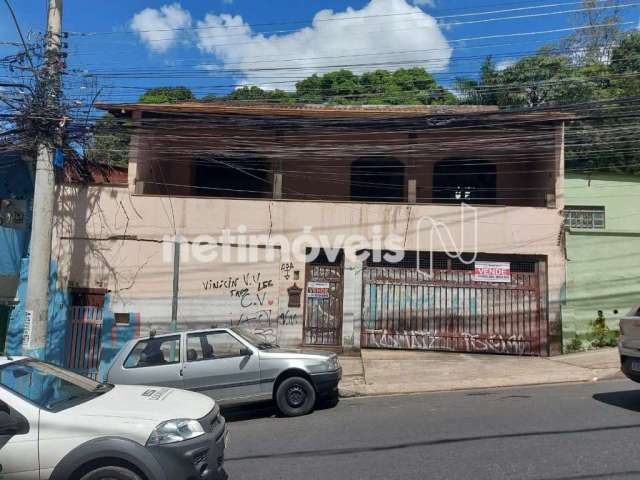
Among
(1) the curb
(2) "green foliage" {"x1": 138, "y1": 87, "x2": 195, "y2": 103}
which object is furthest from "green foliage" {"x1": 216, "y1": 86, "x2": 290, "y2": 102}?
(1) the curb

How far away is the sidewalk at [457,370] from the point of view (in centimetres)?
1027

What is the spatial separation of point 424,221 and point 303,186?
4013 mm

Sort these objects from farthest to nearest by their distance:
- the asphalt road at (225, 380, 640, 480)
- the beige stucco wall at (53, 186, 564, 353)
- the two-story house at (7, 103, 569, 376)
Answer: the beige stucco wall at (53, 186, 564, 353) → the two-story house at (7, 103, 569, 376) → the asphalt road at (225, 380, 640, 480)

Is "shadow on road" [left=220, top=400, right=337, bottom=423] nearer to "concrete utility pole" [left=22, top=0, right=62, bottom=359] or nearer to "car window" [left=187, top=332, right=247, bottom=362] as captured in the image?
"car window" [left=187, top=332, right=247, bottom=362]

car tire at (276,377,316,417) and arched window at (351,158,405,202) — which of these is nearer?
car tire at (276,377,316,417)

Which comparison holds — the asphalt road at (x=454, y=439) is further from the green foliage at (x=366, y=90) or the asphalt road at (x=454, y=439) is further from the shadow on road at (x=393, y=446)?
the green foliage at (x=366, y=90)

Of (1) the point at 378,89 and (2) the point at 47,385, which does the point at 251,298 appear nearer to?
(2) the point at 47,385

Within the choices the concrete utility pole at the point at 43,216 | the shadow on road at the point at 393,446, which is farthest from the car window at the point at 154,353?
the shadow on road at the point at 393,446

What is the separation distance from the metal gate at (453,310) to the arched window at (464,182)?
3331 millimetres

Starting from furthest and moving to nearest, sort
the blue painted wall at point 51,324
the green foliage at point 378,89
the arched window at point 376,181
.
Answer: the green foliage at point 378,89
the arched window at point 376,181
the blue painted wall at point 51,324

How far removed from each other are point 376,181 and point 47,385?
13122 millimetres

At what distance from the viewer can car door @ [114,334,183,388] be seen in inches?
325

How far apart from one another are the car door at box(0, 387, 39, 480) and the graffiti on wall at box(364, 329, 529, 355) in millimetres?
10390

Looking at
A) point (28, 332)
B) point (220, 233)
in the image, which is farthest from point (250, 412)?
point (220, 233)
